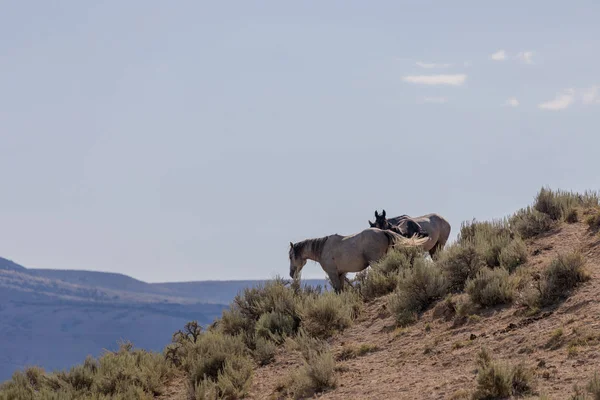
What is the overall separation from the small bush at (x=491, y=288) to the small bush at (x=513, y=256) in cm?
111

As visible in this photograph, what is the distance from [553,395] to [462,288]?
585 centimetres

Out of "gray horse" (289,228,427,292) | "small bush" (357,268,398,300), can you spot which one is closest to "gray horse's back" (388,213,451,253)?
"gray horse" (289,228,427,292)

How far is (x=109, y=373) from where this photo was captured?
47.4 feet

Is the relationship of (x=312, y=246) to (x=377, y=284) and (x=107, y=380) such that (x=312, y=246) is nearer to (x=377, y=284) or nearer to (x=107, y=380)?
(x=377, y=284)

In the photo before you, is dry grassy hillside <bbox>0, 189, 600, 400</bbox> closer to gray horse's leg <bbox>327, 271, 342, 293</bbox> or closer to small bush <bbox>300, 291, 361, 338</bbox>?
small bush <bbox>300, 291, 361, 338</bbox>

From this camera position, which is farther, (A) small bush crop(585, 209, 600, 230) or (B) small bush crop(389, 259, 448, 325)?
(A) small bush crop(585, 209, 600, 230)

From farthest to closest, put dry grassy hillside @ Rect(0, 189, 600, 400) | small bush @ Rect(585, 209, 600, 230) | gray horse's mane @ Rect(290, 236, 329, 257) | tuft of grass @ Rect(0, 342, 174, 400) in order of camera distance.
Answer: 1. gray horse's mane @ Rect(290, 236, 329, 257)
2. small bush @ Rect(585, 209, 600, 230)
3. tuft of grass @ Rect(0, 342, 174, 400)
4. dry grassy hillside @ Rect(0, 189, 600, 400)

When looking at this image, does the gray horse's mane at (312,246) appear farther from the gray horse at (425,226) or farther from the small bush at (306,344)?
the small bush at (306,344)

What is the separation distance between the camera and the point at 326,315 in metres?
15.3

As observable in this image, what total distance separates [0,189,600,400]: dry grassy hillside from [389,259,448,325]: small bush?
2 centimetres

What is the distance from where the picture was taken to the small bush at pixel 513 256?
15461mm

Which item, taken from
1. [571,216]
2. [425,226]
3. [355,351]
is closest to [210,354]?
[355,351]

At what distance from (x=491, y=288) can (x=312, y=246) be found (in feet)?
20.1

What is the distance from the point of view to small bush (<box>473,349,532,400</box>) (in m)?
9.69
